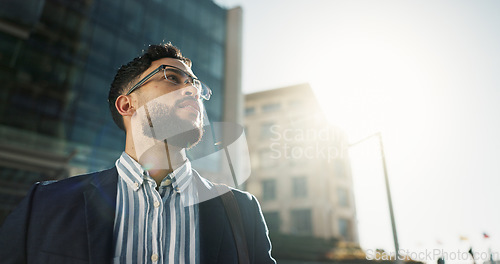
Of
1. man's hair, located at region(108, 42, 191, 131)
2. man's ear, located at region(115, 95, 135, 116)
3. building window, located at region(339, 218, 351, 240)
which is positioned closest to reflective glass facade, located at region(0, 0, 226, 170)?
man's hair, located at region(108, 42, 191, 131)

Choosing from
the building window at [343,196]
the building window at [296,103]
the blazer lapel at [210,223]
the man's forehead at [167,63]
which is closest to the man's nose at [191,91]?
the man's forehead at [167,63]

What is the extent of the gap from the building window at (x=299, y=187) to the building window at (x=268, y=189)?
2.78 metres

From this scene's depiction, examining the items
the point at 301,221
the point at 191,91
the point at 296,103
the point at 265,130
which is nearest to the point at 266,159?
the point at 265,130

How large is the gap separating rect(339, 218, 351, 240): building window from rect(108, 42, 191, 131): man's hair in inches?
1770

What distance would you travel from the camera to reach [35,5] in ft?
42.4

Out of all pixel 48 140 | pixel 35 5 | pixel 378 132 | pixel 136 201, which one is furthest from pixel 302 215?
pixel 136 201

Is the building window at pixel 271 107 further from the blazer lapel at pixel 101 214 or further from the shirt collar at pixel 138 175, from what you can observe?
the blazer lapel at pixel 101 214

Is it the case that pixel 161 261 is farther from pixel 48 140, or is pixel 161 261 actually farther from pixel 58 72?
pixel 58 72

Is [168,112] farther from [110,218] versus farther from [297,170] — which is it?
[297,170]

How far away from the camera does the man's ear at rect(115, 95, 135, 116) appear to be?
250 centimetres

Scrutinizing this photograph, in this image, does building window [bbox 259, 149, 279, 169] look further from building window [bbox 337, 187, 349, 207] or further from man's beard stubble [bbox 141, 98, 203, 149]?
man's beard stubble [bbox 141, 98, 203, 149]

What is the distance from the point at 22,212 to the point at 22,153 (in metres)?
14.0

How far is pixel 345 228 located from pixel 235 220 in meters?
46.6

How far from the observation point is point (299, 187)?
4244 centimetres
